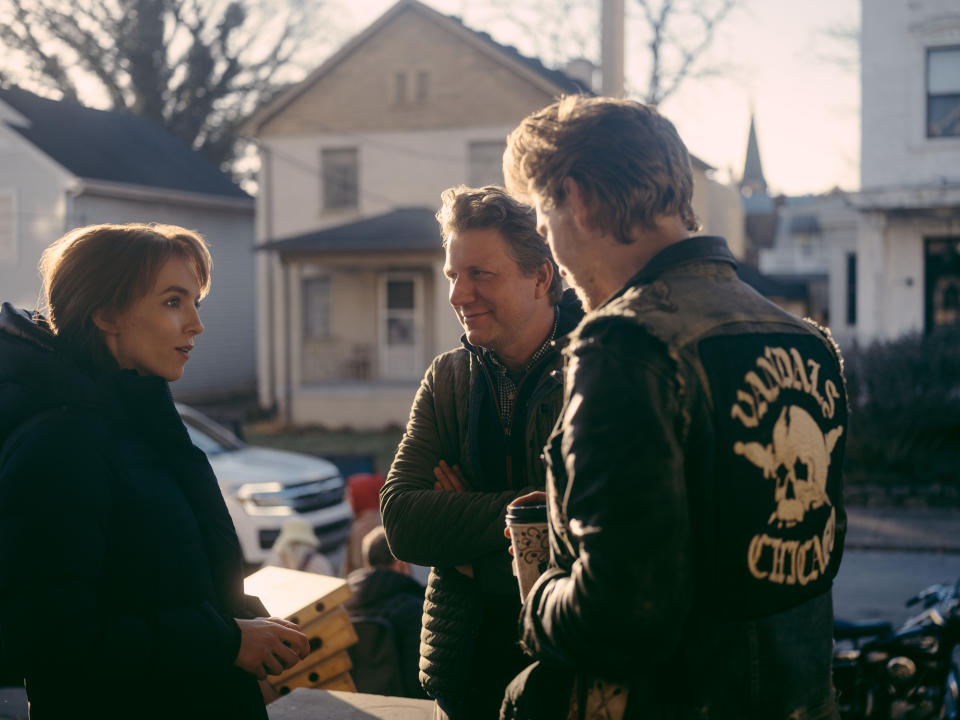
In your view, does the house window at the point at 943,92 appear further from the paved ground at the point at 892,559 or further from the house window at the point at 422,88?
the house window at the point at 422,88

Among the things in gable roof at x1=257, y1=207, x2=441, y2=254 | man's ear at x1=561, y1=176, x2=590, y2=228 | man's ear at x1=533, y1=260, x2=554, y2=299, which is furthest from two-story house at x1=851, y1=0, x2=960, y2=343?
man's ear at x1=561, y1=176, x2=590, y2=228

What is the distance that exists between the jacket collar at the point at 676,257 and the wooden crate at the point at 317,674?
1840 mm

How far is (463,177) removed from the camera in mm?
22875

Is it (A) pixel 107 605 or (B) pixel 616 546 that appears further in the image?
(A) pixel 107 605

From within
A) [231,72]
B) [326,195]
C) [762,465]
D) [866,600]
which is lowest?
[866,600]

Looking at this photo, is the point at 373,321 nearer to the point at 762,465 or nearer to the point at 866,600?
the point at 866,600

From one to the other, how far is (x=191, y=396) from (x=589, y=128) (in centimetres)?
2606

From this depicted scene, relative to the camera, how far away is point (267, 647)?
238 centimetres

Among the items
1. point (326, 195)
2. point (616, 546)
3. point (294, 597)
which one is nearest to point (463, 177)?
point (326, 195)

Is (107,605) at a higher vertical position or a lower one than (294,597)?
higher

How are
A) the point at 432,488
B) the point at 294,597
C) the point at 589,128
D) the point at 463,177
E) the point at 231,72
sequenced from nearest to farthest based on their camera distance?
the point at 589,128, the point at 432,488, the point at 294,597, the point at 463,177, the point at 231,72

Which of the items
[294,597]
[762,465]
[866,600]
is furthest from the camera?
[866,600]

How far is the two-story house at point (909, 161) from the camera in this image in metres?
17.3

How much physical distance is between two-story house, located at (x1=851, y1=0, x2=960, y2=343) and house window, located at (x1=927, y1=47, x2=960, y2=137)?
0.02 m
